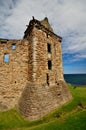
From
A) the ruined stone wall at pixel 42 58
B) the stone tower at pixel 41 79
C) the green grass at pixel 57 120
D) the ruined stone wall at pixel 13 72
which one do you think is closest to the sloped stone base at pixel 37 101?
the stone tower at pixel 41 79

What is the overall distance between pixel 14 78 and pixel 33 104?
18.4ft

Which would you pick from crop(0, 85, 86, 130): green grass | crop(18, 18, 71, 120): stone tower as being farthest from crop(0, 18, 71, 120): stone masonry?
crop(0, 85, 86, 130): green grass

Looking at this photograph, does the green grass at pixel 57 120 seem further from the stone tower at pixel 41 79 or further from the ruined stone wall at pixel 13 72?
the ruined stone wall at pixel 13 72

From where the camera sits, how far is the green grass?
44.7 ft

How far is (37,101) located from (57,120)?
157 inches

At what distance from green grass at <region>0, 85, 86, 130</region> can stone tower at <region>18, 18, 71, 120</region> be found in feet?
2.87

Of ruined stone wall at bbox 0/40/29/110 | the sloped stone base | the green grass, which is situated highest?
ruined stone wall at bbox 0/40/29/110

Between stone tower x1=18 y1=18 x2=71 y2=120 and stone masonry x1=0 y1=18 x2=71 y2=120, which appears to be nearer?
stone tower x1=18 y1=18 x2=71 y2=120

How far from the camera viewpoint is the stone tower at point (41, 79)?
1825 centimetres

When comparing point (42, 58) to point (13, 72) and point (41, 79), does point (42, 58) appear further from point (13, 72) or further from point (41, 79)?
point (13, 72)

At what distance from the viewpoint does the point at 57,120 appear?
51.2ft

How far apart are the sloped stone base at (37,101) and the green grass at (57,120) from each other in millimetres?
763

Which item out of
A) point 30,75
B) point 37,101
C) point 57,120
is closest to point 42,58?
point 30,75

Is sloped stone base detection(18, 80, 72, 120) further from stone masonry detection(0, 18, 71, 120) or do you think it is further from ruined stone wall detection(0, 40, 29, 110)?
ruined stone wall detection(0, 40, 29, 110)
